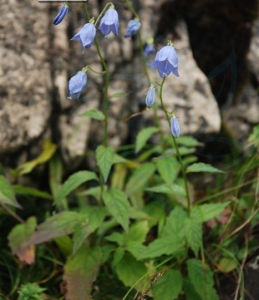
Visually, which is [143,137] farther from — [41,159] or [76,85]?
[76,85]

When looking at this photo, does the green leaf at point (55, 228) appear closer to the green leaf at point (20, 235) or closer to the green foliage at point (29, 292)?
the green leaf at point (20, 235)

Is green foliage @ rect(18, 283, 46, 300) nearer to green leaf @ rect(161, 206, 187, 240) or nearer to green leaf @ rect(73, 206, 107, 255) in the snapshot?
green leaf @ rect(73, 206, 107, 255)

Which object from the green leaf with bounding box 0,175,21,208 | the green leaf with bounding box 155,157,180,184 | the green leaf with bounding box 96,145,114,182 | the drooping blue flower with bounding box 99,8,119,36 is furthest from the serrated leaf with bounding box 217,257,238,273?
the drooping blue flower with bounding box 99,8,119,36

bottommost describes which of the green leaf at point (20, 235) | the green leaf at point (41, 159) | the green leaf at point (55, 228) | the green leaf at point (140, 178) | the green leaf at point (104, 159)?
the green leaf at point (140, 178)

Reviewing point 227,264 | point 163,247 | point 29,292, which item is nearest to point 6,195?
point 29,292

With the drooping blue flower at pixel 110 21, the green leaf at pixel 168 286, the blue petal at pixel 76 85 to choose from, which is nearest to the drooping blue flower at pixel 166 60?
the drooping blue flower at pixel 110 21

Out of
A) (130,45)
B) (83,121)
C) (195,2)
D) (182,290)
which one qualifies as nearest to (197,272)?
(182,290)
